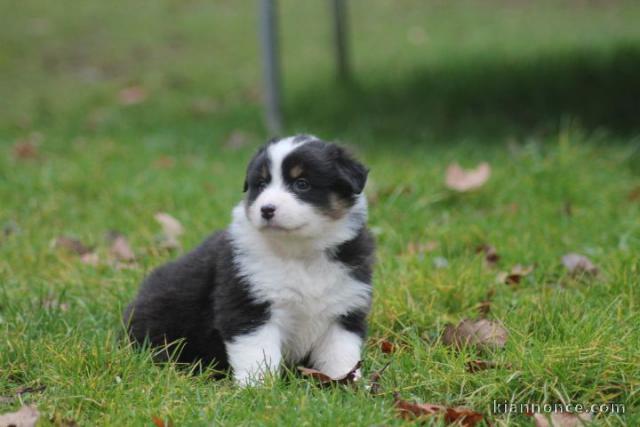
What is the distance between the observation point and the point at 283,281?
3363 millimetres

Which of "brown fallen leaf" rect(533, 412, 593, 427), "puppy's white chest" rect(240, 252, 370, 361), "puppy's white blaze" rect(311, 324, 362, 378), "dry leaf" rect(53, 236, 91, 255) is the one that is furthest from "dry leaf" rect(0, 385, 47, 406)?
"dry leaf" rect(53, 236, 91, 255)

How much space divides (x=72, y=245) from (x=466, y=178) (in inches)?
114

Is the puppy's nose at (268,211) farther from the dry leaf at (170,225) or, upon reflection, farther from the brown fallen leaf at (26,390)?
the dry leaf at (170,225)

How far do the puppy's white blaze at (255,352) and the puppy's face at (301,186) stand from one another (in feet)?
1.39

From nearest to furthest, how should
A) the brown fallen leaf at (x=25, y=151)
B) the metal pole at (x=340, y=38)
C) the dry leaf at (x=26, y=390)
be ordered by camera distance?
1. the dry leaf at (x=26, y=390)
2. the brown fallen leaf at (x=25, y=151)
3. the metal pole at (x=340, y=38)

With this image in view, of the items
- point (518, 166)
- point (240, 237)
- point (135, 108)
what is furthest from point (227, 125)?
point (240, 237)

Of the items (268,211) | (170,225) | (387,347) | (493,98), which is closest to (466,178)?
(170,225)

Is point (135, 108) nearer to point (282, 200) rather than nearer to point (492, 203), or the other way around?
point (492, 203)

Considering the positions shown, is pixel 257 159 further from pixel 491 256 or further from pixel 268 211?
pixel 491 256

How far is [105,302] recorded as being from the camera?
163 inches

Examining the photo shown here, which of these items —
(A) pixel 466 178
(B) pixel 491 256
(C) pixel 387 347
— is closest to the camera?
(C) pixel 387 347

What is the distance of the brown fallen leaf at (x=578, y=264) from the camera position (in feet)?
14.5

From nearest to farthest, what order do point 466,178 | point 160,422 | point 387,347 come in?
point 160,422 → point 387,347 → point 466,178

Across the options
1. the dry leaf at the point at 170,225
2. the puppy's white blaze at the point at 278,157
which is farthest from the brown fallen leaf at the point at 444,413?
the dry leaf at the point at 170,225
